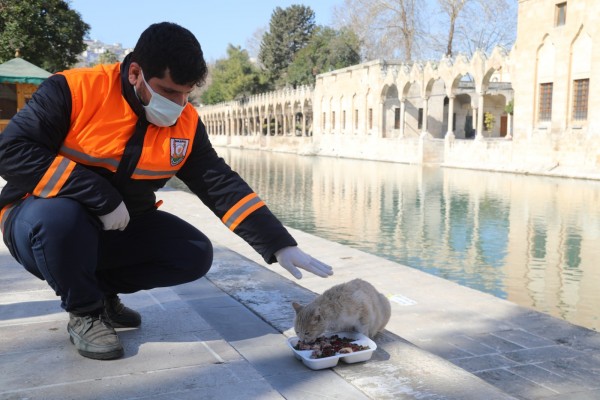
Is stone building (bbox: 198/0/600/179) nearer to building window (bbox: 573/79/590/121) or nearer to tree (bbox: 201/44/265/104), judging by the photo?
building window (bbox: 573/79/590/121)

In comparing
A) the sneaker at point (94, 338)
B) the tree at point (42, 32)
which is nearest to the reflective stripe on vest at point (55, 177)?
the sneaker at point (94, 338)

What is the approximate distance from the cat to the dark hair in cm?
119

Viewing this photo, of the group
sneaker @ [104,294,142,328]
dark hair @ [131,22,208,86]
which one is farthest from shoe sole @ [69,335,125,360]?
dark hair @ [131,22,208,86]

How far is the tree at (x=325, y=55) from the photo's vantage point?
53.2 meters

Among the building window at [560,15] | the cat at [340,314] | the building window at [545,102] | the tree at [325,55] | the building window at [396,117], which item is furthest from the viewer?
the tree at [325,55]

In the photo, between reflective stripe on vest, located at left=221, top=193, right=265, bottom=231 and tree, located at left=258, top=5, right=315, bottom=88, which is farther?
tree, located at left=258, top=5, right=315, bottom=88

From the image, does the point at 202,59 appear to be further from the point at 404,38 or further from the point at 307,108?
the point at 307,108

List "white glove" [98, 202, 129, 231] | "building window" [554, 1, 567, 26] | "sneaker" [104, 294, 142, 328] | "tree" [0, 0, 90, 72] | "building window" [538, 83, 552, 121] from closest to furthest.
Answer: "white glove" [98, 202, 129, 231] < "sneaker" [104, 294, 142, 328] < "tree" [0, 0, 90, 72] < "building window" [554, 1, 567, 26] < "building window" [538, 83, 552, 121]

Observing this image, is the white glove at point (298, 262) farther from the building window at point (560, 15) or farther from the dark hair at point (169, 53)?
the building window at point (560, 15)

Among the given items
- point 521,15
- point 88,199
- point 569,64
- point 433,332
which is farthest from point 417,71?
point 88,199

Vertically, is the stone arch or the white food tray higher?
the stone arch

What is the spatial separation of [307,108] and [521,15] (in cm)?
2772

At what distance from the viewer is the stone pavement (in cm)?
238

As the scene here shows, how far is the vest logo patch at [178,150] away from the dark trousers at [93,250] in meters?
0.37
